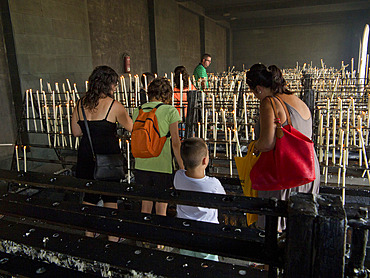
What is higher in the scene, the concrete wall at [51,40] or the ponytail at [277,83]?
the concrete wall at [51,40]

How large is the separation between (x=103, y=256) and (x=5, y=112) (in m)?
4.94

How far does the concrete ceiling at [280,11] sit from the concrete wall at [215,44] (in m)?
0.62

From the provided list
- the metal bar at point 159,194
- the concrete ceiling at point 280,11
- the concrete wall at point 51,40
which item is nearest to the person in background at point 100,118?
the metal bar at point 159,194

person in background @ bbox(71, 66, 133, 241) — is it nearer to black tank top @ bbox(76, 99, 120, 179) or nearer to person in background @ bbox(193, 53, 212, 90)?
black tank top @ bbox(76, 99, 120, 179)

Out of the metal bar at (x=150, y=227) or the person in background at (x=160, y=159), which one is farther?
the person in background at (x=160, y=159)

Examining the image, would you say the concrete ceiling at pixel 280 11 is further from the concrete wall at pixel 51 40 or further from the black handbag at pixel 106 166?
the black handbag at pixel 106 166

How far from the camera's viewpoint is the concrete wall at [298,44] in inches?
817

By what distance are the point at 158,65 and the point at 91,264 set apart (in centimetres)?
1043

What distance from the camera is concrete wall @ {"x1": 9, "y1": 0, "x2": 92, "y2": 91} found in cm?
532

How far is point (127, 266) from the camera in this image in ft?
3.69

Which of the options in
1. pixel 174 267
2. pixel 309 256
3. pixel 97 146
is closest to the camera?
pixel 309 256

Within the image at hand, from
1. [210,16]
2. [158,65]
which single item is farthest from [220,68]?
[158,65]

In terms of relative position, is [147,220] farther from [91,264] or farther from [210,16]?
[210,16]

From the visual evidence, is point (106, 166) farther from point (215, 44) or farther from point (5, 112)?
point (215, 44)
